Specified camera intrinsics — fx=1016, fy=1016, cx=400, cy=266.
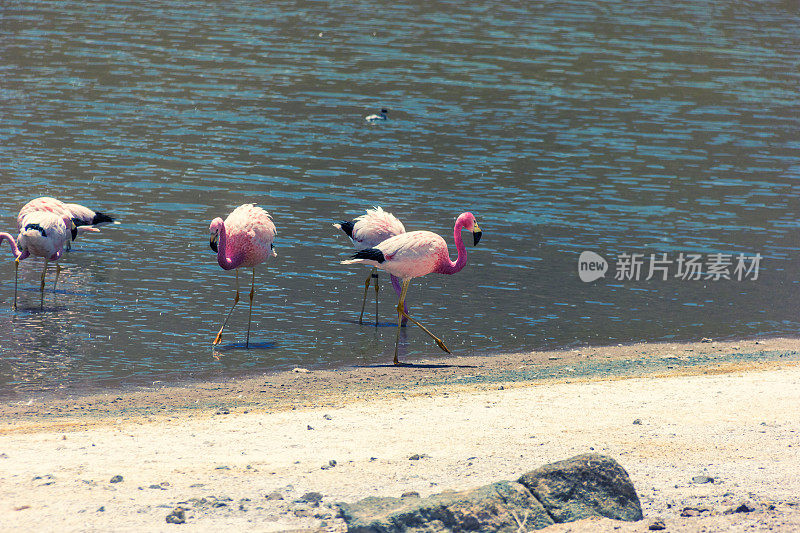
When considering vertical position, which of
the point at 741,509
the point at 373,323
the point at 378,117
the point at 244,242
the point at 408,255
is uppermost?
the point at 378,117

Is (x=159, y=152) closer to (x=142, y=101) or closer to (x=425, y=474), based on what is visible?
(x=142, y=101)

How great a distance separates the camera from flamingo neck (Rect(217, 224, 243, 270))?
1327cm

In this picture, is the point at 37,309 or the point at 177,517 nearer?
the point at 177,517

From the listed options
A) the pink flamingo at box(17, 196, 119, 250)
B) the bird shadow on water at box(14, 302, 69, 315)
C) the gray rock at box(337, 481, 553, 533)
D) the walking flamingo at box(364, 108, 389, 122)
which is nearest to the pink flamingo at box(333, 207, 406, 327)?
the bird shadow on water at box(14, 302, 69, 315)

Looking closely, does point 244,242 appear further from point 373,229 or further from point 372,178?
point 372,178

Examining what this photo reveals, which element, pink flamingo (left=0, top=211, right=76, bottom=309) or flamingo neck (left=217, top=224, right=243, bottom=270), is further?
pink flamingo (left=0, top=211, right=76, bottom=309)

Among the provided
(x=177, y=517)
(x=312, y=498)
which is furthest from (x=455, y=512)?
(x=177, y=517)

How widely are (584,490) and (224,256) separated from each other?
24.5ft

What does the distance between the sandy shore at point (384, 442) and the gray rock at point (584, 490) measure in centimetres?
12

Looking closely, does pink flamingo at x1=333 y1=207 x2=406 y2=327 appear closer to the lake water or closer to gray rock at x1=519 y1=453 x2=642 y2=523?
the lake water

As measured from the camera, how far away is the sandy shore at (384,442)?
7223 mm

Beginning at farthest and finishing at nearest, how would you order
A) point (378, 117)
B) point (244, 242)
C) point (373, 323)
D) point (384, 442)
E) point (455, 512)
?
point (378, 117), point (373, 323), point (244, 242), point (384, 442), point (455, 512)

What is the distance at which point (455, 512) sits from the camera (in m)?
6.68

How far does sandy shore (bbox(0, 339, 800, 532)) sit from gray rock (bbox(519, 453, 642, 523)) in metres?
0.12
